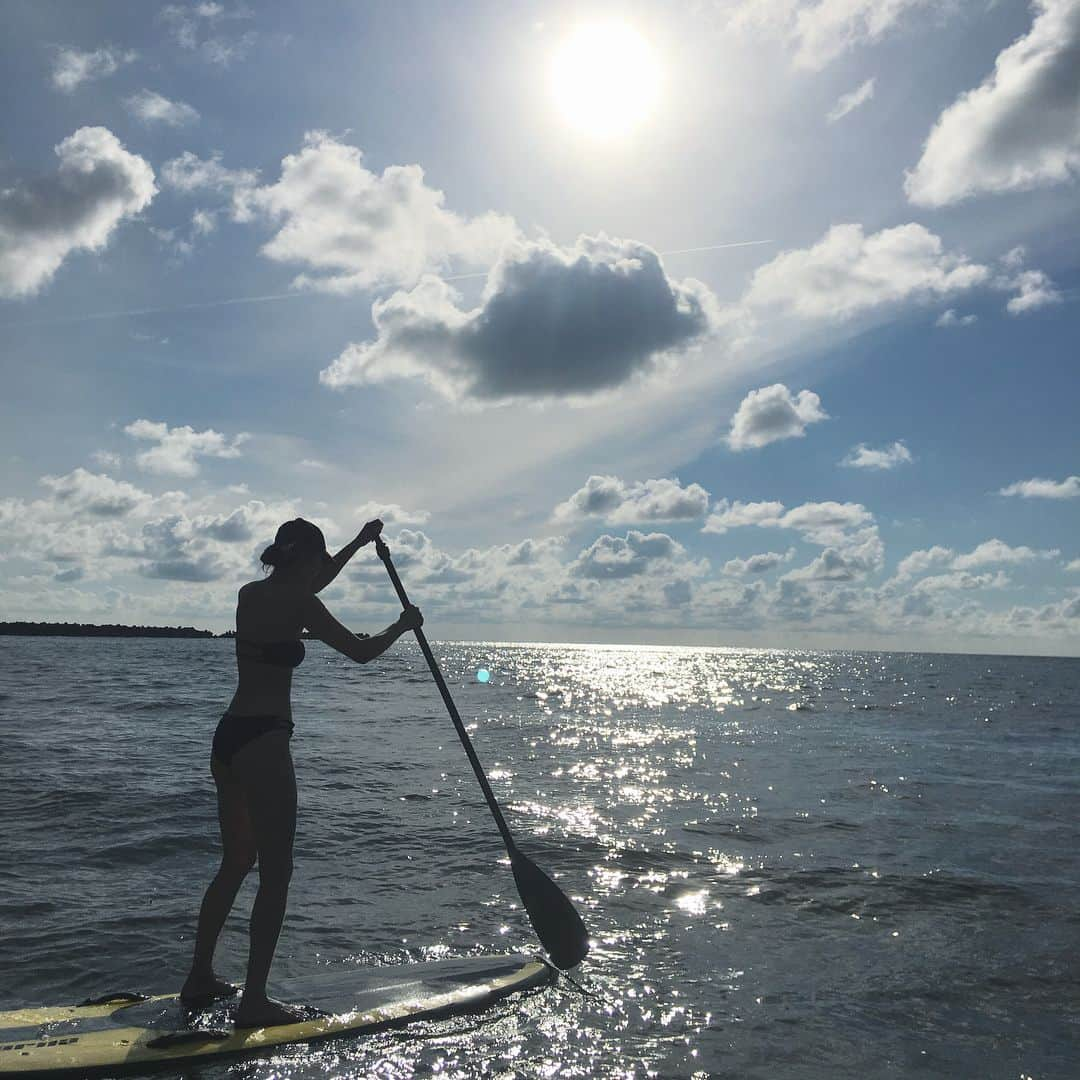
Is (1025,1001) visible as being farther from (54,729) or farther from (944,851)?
(54,729)

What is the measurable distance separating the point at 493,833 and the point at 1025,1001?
6196 mm

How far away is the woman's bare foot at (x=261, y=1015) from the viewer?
440 cm

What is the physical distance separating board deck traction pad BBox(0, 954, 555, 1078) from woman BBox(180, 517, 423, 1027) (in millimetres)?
163

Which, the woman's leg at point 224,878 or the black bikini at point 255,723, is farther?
the woman's leg at point 224,878

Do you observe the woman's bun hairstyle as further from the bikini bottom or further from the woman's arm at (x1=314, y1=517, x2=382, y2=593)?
the bikini bottom

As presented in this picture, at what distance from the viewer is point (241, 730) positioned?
4402mm

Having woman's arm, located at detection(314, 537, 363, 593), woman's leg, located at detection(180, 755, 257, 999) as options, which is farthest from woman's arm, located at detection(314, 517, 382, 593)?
woman's leg, located at detection(180, 755, 257, 999)

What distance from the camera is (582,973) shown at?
18.4ft

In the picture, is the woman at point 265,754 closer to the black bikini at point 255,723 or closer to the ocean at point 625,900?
the black bikini at point 255,723

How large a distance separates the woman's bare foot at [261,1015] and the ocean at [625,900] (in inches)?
10.2

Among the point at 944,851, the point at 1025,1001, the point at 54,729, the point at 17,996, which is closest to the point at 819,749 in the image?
the point at 944,851

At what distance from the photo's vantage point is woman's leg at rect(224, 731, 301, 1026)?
14.4 ft

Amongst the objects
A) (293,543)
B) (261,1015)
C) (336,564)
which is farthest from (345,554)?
(261,1015)

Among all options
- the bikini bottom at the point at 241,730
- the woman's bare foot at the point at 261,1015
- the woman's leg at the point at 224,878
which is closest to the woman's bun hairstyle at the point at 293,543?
the bikini bottom at the point at 241,730
